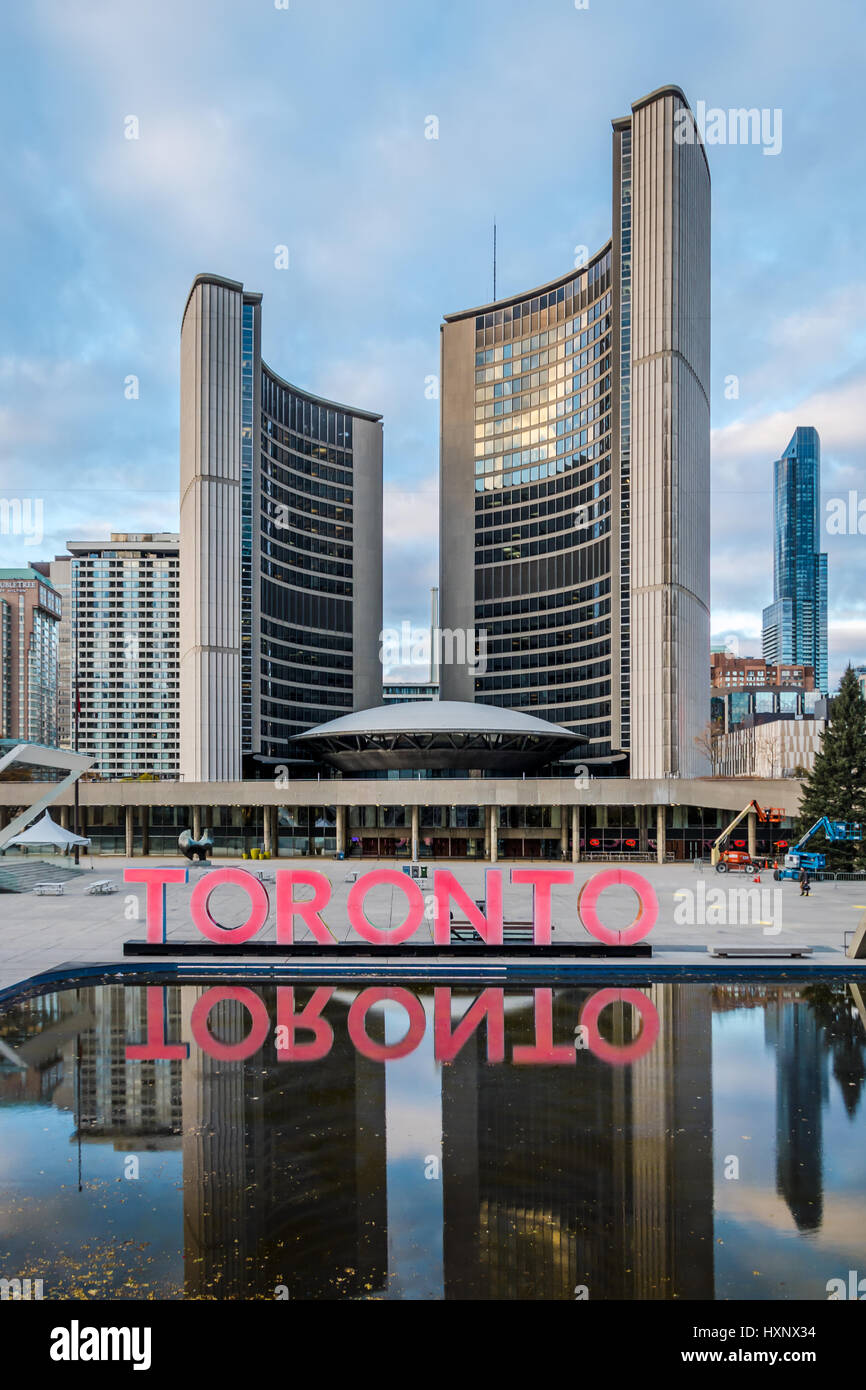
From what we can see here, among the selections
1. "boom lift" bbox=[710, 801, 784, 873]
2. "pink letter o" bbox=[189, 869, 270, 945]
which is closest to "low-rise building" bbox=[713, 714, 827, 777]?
"boom lift" bbox=[710, 801, 784, 873]

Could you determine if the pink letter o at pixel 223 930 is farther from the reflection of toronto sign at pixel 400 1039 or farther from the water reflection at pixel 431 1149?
the water reflection at pixel 431 1149

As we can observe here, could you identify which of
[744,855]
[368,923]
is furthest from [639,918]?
[744,855]

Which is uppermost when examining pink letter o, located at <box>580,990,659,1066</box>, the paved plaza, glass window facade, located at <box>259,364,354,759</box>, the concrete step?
glass window facade, located at <box>259,364,354,759</box>

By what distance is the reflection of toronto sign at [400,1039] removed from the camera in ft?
65.7

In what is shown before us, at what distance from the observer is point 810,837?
2126 inches

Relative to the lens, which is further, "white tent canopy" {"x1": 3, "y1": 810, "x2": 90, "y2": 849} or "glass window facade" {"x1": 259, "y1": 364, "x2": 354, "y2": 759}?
"glass window facade" {"x1": 259, "y1": 364, "x2": 354, "y2": 759}

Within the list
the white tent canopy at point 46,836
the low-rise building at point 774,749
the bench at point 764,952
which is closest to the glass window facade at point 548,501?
the low-rise building at point 774,749

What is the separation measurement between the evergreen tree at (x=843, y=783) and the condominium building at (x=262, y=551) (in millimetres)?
61553

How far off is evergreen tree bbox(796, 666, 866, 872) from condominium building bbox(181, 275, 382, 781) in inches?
2423

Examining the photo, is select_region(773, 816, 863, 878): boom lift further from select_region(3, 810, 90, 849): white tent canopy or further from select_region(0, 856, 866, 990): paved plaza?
select_region(3, 810, 90, 849): white tent canopy

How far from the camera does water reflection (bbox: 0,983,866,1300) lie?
11.2 metres

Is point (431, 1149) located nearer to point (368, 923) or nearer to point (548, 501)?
point (368, 923)

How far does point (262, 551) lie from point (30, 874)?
216ft
